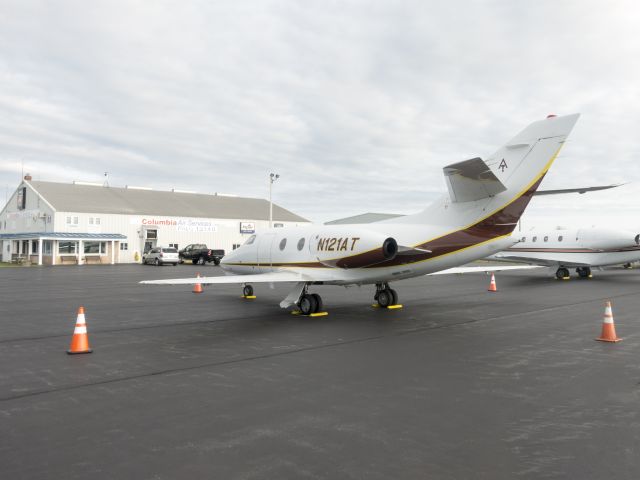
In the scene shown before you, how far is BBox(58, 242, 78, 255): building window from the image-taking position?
48.3 m

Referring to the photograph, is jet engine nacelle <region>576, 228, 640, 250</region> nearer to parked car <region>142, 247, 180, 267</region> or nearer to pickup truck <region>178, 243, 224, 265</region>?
pickup truck <region>178, 243, 224, 265</region>

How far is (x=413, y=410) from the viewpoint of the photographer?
5.70m

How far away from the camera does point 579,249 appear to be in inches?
1104

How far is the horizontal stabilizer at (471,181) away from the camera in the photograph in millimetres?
10914

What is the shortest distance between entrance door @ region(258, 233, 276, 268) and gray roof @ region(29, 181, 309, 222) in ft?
127

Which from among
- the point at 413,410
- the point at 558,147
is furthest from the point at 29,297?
the point at 558,147

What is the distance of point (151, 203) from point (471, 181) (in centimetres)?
5029

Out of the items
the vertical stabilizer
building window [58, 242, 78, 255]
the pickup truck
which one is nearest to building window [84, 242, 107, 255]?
building window [58, 242, 78, 255]

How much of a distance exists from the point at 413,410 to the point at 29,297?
55.6ft

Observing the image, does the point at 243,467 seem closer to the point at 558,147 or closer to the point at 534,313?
the point at 558,147

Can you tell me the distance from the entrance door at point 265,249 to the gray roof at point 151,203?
127 feet

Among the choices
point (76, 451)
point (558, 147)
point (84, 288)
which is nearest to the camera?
point (76, 451)

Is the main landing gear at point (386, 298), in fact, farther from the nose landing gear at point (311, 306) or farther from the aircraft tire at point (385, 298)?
the nose landing gear at point (311, 306)

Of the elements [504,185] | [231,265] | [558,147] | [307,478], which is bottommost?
[307,478]
